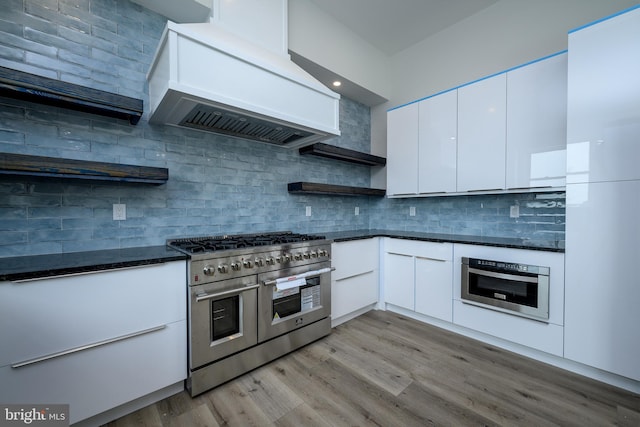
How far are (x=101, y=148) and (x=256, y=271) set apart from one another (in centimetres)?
141

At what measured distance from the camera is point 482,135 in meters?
2.64

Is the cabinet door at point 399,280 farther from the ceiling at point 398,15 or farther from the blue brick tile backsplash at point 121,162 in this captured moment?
the ceiling at point 398,15

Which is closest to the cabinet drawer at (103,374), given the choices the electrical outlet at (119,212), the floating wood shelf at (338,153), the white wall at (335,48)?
the electrical outlet at (119,212)

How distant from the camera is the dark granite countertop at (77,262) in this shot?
1258 millimetres

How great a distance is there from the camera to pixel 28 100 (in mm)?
1599

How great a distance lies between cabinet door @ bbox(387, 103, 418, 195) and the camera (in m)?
3.21

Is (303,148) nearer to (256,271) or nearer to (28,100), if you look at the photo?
(256,271)

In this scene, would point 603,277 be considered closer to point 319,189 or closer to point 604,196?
point 604,196

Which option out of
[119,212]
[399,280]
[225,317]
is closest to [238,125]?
[119,212]

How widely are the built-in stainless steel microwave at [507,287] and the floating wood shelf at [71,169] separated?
8.97ft

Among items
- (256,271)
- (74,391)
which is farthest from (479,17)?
(74,391)

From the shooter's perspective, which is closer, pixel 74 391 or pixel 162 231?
pixel 74 391

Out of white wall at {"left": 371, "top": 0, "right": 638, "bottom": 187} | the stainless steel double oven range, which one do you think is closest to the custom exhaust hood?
the stainless steel double oven range

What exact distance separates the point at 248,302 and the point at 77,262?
103cm
